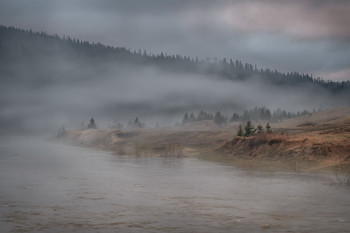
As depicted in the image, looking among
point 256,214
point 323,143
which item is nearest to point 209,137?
point 323,143

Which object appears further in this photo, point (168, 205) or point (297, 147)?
point (297, 147)

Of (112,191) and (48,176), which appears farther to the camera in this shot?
(48,176)

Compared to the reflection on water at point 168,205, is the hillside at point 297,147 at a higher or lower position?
higher

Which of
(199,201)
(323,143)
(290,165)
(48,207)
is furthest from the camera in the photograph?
(323,143)

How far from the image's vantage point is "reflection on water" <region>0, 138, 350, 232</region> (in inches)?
1046

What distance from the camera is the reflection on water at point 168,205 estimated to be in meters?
26.6

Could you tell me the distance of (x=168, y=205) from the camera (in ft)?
112

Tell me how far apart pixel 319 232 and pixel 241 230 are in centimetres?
471

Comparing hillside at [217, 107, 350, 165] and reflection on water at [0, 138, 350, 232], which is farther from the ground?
hillside at [217, 107, 350, 165]

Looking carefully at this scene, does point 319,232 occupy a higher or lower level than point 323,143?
lower

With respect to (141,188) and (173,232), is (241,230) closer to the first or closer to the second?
(173,232)

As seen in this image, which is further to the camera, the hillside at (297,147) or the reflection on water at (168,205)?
the hillside at (297,147)

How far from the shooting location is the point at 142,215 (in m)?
29.9

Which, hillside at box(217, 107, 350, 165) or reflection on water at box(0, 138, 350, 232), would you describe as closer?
reflection on water at box(0, 138, 350, 232)
